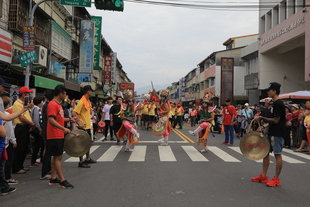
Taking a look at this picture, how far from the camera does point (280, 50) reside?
2789 centimetres

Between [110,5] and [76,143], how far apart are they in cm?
673

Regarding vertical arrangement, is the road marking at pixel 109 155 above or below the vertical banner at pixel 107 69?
below

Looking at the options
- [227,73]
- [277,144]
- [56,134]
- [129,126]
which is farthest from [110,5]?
[227,73]

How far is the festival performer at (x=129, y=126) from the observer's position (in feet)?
31.7

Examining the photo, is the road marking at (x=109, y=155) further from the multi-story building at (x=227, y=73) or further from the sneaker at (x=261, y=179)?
the multi-story building at (x=227, y=73)

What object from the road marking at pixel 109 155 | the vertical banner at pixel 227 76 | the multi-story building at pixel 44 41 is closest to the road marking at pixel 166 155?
the road marking at pixel 109 155

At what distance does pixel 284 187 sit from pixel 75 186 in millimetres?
4072

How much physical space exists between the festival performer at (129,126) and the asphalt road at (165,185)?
1222 millimetres

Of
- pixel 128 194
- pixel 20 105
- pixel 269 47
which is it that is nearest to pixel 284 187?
pixel 128 194

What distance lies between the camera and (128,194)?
16.3 ft

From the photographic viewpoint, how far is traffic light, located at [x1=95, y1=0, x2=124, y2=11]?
10.8 meters

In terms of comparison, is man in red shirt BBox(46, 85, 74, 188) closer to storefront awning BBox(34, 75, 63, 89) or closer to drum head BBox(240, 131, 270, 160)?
drum head BBox(240, 131, 270, 160)

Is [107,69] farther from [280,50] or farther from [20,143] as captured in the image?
[20,143]

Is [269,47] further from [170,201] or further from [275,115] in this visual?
[170,201]
